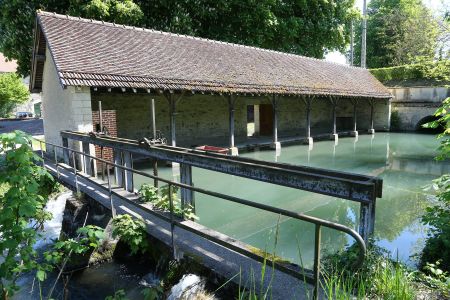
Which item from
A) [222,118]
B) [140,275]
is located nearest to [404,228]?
[140,275]

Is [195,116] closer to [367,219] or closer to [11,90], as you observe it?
[367,219]

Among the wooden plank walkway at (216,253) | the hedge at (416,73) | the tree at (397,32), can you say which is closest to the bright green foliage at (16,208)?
the wooden plank walkway at (216,253)

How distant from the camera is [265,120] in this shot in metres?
18.7

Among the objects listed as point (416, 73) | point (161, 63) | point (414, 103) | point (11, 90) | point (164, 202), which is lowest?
point (164, 202)

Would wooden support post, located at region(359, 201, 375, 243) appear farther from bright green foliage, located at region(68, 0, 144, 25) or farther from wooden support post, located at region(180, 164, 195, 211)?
bright green foliage, located at region(68, 0, 144, 25)

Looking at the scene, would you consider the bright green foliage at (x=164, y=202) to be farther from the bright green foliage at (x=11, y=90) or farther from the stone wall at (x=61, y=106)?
the bright green foliage at (x=11, y=90)

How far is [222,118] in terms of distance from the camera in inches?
598

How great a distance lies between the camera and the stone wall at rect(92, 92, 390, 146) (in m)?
12.0

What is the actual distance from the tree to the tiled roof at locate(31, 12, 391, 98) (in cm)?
1628

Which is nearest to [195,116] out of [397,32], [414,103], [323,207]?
[323,207]

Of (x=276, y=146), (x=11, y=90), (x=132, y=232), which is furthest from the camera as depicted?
(x=11, y=90)

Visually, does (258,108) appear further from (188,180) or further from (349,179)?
(349,179)

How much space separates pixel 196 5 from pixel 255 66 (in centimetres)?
526

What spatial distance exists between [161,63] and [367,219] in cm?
954
